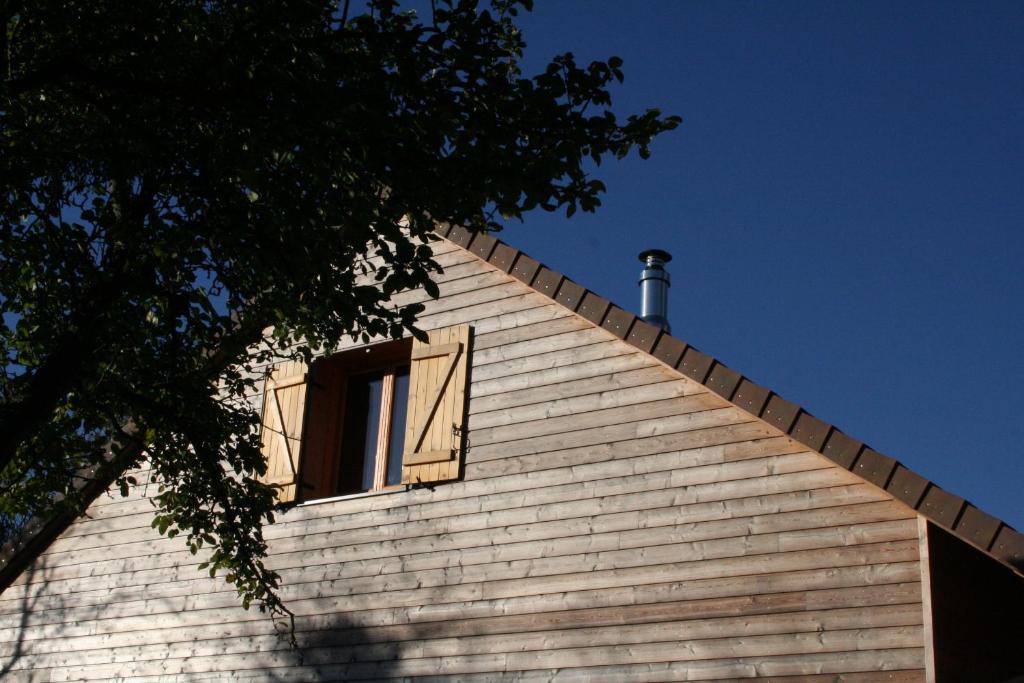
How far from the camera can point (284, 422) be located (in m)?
10.7

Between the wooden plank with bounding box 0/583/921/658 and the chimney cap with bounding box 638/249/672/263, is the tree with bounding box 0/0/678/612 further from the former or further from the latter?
the chimney cap with bounding box 638/249/672/263

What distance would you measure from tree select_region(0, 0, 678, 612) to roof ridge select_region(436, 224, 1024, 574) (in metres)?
0.72

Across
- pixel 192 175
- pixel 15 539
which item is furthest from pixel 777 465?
pixel 15 539

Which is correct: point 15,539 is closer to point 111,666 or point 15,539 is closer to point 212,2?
point 111,666

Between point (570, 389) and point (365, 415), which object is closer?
point (570, 389)

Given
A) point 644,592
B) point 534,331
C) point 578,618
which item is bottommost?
point 578,618

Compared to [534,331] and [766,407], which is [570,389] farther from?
[766,407]

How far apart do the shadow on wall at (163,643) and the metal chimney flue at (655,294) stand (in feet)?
13.6

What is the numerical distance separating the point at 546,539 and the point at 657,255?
413 centimetres

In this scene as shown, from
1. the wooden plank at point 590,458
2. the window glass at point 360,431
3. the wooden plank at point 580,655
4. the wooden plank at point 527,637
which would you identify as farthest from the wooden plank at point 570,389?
the wooden plank at point 580,655

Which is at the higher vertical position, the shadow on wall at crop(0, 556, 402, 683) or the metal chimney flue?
the metal chimney flue

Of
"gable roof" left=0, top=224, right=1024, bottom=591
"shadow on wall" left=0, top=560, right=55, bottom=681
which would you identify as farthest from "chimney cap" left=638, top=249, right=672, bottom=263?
"shadow on wall" left=0, top=560, right=55, bottom=681

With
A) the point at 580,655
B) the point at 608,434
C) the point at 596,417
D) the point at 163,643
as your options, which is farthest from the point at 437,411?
the point at 163,643

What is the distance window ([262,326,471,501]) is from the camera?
9781 millimetres
